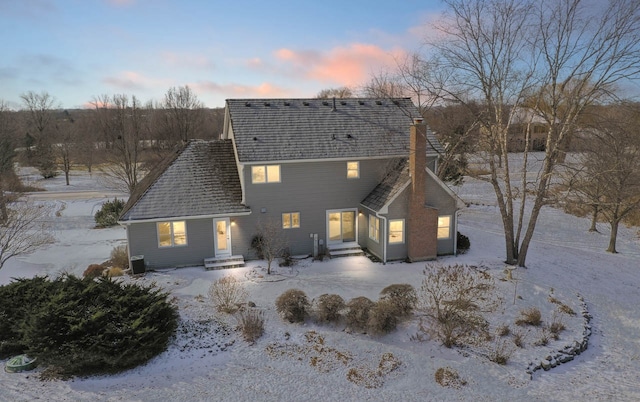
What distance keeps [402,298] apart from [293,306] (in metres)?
3.95

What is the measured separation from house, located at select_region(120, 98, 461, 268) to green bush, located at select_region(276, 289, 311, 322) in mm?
6037

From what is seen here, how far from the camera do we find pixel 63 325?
37.1ft

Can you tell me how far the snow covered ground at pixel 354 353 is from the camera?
35.1ft

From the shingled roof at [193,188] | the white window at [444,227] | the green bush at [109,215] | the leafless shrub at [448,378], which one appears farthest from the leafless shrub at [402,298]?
the green bush at [109,215]

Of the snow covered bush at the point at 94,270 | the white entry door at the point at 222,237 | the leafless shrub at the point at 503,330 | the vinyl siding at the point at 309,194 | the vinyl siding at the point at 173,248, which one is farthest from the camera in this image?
the vinyl siding at the point at 309,194

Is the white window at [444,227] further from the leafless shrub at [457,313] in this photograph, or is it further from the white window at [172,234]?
the white window at [172,234]

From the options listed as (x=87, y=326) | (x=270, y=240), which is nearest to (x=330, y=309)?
(x=270, y=240)

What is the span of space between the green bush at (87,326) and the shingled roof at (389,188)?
1102cm

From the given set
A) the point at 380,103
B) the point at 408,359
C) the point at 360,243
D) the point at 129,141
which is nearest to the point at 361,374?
the point at 408,359

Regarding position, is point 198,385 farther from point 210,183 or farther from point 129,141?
point 129,141

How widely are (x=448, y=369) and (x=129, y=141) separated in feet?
104

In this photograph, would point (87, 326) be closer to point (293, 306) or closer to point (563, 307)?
point (293, 306)

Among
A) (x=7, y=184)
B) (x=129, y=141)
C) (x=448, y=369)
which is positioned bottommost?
(x=448, y=369)

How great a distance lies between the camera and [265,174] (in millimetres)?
20297
